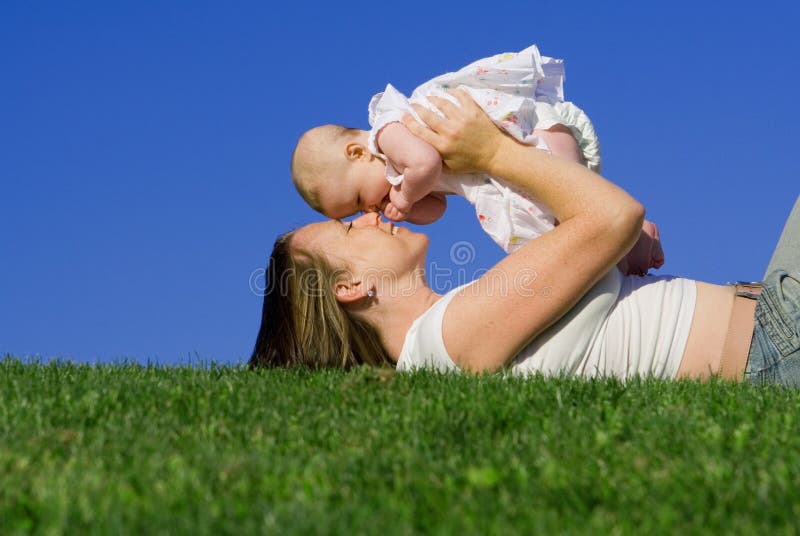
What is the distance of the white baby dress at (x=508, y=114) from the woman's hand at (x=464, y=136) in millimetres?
122

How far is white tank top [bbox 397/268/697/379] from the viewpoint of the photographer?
6.03 metres

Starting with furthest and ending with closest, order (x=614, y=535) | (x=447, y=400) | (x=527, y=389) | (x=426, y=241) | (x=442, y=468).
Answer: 1. (x=426, y=241)
2. (x=527, y=389)
3. (x=447, y=400)
4. (x=442, y=468)
5. (x=614, y=535)

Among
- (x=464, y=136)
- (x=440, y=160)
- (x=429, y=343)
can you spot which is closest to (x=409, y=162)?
(x=440, y=160)

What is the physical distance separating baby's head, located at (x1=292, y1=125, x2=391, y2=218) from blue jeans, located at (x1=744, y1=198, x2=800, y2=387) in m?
2.77

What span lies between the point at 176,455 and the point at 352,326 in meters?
3.12

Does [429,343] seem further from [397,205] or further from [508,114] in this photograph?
[508,114]

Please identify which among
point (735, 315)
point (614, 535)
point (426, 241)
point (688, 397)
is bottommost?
point (614, 535)

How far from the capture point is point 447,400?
464 centimetres

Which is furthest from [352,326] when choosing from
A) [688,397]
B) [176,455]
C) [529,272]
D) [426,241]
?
[176,455]

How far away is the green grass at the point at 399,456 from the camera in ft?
9.87

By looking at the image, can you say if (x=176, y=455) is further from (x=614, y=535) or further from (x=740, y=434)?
(x=740, y=434)

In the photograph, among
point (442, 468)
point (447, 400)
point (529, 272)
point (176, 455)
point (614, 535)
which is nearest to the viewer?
point (614, 535)

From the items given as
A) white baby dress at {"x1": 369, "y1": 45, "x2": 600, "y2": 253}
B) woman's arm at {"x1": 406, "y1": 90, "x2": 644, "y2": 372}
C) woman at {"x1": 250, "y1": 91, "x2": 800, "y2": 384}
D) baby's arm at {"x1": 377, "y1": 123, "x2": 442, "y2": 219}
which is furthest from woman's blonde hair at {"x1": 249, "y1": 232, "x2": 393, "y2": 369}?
woman's arm at {"x1": 406, "y1": 90, "x2": 644, "y2": 372}

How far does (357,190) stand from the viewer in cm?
686
